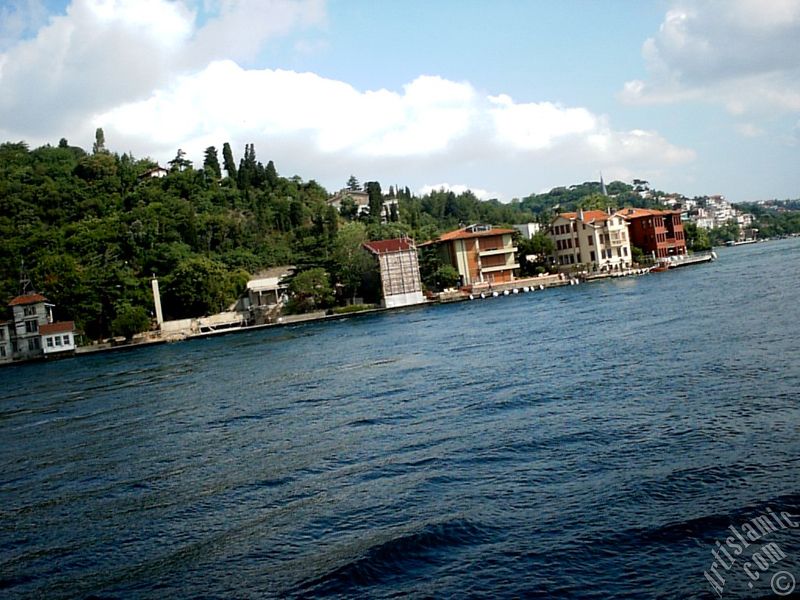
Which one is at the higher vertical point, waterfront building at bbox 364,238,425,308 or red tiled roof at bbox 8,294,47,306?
red tiled roof at bbox 8,294,47,306

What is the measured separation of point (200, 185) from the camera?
88375 millimetres

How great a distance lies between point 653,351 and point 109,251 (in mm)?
61836

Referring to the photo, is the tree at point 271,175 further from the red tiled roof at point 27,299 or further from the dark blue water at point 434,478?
the dark blue water at point 434,478

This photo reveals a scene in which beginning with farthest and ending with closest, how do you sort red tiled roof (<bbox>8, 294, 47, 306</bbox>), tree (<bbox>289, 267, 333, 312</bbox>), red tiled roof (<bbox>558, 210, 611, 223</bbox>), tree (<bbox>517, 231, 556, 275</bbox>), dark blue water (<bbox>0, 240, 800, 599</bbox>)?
tree (<bbox>517, 231, 556, 275</bbox>) < red tiled roof (<bbox>558, 210, 611, 223</bbox>) < tree (<bbox>289, 267, 333, 312</bbox>) < red tiled roof (<bbox>8, 294, 47, 306</bbox>) < dark blue water (<bbox>0, 240, 800, 599</bbox>)

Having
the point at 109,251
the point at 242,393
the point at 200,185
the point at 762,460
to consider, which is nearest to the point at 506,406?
the point at 762,460

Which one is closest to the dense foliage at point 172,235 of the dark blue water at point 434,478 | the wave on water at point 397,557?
the dark blue water at point 434,478

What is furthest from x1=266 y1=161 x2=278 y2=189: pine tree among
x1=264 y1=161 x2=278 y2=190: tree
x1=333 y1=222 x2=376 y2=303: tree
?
x1=333 y1=222 x2=376 y2=303: tree

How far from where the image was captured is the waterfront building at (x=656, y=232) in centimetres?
7750

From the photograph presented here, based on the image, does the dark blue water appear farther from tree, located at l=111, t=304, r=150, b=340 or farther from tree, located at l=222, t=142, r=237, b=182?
tree, located at l=222, t=142, r=237, b=182

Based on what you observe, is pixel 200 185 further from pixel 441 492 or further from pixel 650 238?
pixel 441 492

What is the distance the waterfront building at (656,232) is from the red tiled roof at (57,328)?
5372cm

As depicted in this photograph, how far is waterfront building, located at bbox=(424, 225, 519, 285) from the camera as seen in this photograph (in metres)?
72.7

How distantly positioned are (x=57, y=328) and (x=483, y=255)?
39.1 metres

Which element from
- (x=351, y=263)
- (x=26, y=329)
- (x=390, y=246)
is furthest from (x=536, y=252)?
A: (x=26, y=329)
